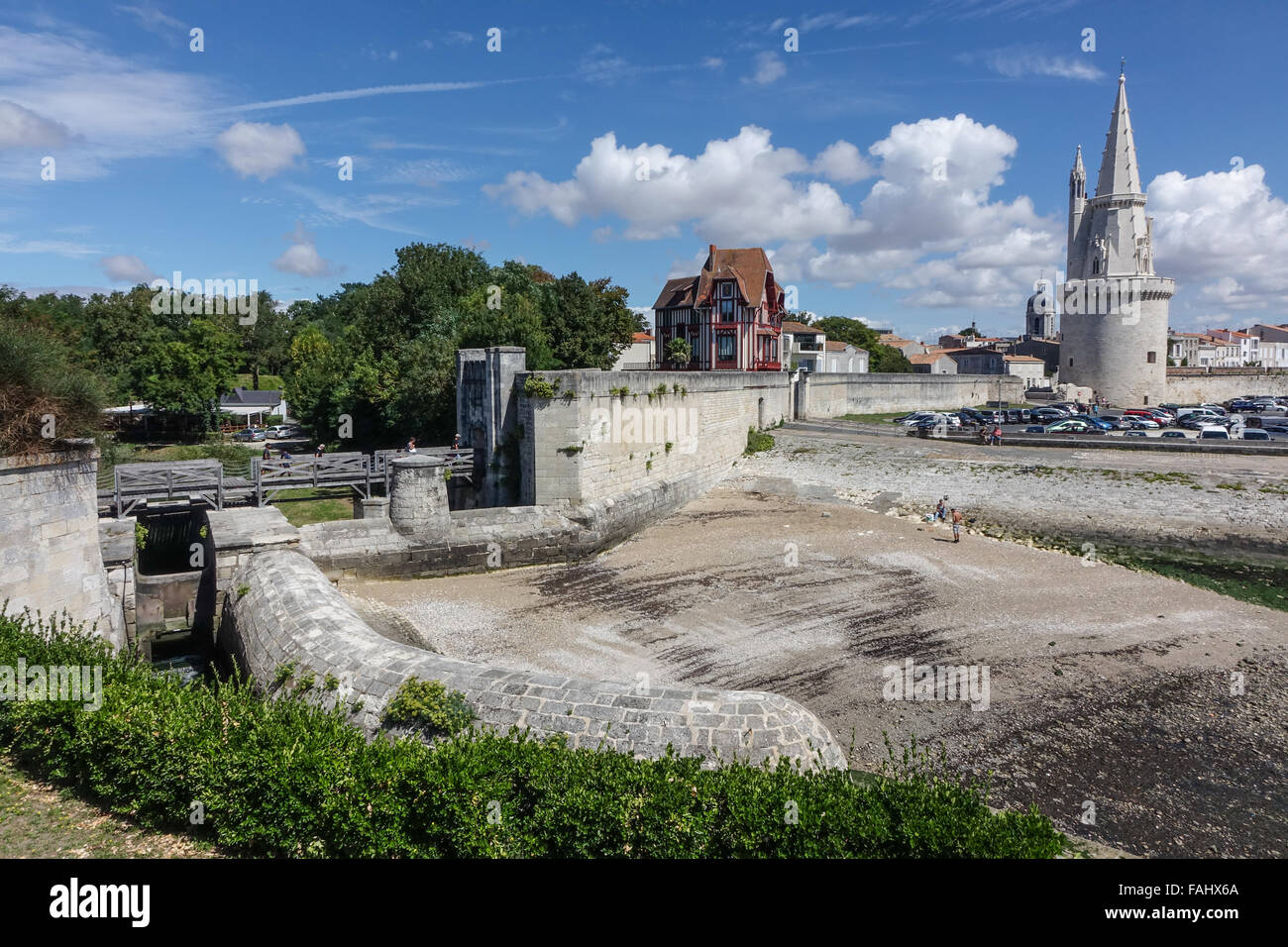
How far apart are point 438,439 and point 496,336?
16.7 feet

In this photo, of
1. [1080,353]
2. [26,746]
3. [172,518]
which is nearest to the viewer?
[26,746]

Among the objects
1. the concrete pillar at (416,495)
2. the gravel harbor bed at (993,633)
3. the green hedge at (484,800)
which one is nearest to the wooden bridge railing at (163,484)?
the concrete pillar at (416,495)

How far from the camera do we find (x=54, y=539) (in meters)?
11.6

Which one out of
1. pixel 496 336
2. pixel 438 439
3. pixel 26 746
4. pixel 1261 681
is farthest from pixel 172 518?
pixel 1261 681

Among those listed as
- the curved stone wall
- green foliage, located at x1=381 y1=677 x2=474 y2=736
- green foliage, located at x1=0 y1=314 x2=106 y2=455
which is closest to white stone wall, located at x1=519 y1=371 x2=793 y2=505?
the curved stone wall

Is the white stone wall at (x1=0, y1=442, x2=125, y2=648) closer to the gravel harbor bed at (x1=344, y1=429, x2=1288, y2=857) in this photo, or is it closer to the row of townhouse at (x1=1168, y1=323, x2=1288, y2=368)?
the gravel harbor bed at (x1=344, y1=429, x2=1288, y2=857)

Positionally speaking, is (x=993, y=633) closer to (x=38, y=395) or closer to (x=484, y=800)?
(x=484, y=800)

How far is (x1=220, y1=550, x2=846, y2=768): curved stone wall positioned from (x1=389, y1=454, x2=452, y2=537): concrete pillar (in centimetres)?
722

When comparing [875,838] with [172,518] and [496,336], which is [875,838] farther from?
[496,336]

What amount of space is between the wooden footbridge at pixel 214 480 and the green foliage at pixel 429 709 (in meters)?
12.4

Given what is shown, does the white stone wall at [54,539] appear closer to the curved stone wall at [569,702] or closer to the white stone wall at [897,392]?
the curved stone wall at [569,702]

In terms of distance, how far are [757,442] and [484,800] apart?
103ft

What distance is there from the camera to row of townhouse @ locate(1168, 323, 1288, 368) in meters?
118
